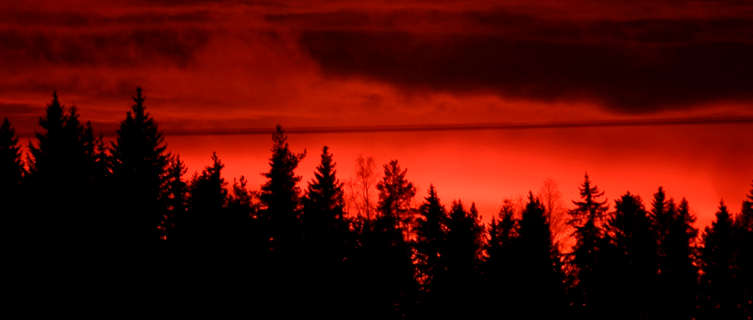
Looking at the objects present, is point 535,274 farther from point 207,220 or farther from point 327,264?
point 207,220

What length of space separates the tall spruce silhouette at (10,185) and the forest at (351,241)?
11 cm

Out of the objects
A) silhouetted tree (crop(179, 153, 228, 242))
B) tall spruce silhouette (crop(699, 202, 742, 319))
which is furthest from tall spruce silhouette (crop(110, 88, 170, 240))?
tall spruce silhouette (crop(699, 202, 742, 319))

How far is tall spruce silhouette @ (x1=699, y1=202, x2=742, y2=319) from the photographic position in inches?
2207


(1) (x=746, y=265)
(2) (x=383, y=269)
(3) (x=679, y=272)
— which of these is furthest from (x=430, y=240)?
(1) (x=746, y=265)

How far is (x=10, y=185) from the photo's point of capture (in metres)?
31.0

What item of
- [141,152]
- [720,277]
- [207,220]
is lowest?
[720,277]

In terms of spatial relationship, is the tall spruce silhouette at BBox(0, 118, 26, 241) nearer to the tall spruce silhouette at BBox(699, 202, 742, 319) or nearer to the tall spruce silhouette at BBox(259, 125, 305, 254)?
the tall spruce silhouette at BBox(259, 125, 305, 254)

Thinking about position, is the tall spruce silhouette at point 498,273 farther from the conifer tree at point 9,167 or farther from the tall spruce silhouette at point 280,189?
the conifer tree at point 9,167

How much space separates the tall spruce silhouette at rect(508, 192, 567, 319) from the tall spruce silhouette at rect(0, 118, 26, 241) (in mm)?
24295

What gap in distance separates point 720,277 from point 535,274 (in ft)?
94.5

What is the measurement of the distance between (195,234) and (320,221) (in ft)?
21.3

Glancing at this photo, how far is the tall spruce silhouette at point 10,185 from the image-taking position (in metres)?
24.8

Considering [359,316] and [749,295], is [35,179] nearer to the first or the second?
[359,316]

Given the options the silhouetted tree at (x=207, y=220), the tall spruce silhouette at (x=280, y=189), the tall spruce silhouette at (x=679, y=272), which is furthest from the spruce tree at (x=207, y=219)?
the tall spruce silhouette at (x=679, y=272)
